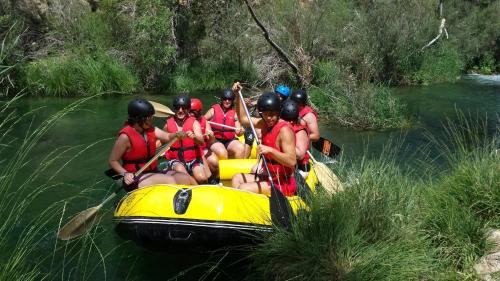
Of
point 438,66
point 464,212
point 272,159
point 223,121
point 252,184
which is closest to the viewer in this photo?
point 464,212

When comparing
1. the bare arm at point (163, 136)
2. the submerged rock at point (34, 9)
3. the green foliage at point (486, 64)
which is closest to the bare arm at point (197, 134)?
the bare arm at point (163, 136)

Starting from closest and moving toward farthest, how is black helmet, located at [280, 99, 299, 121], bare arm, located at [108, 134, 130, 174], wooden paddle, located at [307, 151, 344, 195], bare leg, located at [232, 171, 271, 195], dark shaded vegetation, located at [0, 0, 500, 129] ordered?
wooden paddle, located at [307, 151, 344, 195] → bare leg, located at [232, 171, 271, 195] → bare arm, located at [108, 134, 130, 174] → black helmet, located at [280, 99, 299, 121] → dark shaded vegetation, located at [0, 0, 500, 129]

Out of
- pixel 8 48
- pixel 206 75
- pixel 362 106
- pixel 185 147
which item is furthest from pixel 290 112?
pixel 206 75

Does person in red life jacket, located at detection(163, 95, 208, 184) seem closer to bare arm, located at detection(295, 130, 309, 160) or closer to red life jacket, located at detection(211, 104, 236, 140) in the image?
red life jacket, located at detection(211, 104, 236, 140)

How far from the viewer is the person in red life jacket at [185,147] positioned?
502 centimetres

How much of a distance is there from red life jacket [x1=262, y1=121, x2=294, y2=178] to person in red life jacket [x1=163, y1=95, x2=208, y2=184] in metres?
1.09

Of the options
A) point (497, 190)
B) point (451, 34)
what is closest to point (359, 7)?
point (451, 34)

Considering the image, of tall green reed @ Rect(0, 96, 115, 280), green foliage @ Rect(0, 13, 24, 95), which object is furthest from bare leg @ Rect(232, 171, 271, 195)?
green foliage @ Rect(0, 13, 24, 95)

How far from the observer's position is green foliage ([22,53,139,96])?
12.2 m

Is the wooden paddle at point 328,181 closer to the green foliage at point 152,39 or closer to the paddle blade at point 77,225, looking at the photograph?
the paddle blade at point 77,225

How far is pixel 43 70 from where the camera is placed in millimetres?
12352

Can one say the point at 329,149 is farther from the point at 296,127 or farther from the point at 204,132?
the point at 204,132

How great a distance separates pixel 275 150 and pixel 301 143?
28.8 inches

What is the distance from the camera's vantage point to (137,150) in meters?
4.39
